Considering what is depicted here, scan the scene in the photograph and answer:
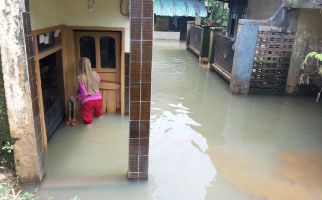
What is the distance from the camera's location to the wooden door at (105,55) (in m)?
6.57

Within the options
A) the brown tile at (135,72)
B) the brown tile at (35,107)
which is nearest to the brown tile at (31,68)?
the brown tile at (35,107)

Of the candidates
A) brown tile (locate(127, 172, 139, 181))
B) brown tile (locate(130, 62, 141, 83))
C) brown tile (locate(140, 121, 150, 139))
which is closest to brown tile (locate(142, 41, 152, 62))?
brown tile (locate(130, 62, 141, 83))

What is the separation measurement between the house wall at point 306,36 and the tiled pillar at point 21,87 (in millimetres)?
7414

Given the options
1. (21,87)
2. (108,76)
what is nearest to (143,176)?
(21,87)

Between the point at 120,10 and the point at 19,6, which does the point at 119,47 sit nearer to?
the point at 120,10

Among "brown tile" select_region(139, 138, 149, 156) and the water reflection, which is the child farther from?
"brown tile" select_region(139, 138, 149, 156)

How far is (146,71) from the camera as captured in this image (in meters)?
3.93

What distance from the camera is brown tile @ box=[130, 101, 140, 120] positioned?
4.04m

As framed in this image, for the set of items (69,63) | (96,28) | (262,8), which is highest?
(262,8)

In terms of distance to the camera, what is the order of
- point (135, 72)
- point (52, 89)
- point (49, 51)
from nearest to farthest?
point (135, 72) < point (49, 51) < point (52, 89)

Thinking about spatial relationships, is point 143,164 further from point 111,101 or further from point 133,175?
point 111,101

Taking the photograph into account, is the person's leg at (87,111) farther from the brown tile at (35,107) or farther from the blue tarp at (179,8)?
the blue tarp at (179,8)

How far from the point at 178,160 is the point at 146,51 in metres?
2.21

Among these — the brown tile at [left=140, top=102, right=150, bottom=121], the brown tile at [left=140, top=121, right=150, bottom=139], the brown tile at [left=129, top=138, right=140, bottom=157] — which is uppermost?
the brown tile at [left=140, top=102, right=150, bottom=121]
